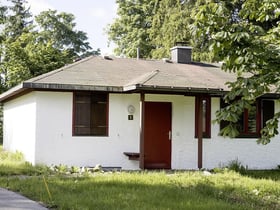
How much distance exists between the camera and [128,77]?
53.9ft

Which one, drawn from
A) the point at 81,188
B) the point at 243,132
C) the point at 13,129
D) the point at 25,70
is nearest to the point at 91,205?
the point at 81,188

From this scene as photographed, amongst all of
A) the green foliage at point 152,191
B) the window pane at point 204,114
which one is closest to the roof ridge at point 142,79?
the window pane at point 204,114

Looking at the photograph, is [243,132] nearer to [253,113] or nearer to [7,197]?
[253,113]

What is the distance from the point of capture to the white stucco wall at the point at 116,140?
1503cm

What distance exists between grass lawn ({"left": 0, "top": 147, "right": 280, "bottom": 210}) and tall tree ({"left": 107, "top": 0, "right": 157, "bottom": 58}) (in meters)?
25.9

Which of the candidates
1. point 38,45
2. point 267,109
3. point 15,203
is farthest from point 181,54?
point 38,45

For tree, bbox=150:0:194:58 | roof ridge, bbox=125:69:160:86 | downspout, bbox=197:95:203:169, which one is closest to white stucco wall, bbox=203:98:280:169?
downspout, bbox=197:95:203:169

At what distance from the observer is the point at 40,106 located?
14977 millimetres

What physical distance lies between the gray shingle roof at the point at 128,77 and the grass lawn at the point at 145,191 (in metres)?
2.87

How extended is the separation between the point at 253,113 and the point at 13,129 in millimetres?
9723

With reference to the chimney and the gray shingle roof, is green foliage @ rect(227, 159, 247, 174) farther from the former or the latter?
the chimney

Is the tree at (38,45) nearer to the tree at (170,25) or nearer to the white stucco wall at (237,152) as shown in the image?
the tree at (170,25)

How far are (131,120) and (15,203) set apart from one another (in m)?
7.68

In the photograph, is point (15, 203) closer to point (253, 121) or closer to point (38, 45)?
point (253, 121)
